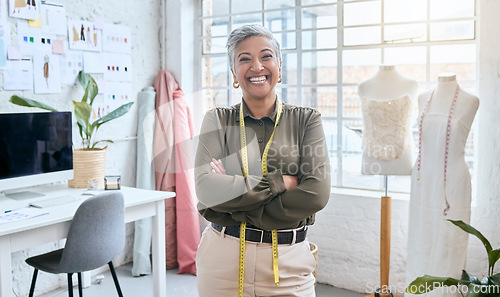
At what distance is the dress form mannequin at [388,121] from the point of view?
2.97m

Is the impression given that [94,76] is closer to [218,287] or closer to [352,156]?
[352,156]

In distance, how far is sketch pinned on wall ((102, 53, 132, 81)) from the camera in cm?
395

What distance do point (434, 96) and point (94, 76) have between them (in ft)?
8.14

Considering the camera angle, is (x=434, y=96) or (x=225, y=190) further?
(x=434, y=96)

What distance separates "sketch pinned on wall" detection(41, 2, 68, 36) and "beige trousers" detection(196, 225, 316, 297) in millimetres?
2473

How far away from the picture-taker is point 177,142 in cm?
414

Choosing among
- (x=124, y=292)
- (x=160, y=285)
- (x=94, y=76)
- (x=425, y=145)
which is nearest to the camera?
(x=425, y=145)

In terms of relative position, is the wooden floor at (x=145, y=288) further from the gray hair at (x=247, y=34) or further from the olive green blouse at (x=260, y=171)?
the gray hair at (x=247, y=34)

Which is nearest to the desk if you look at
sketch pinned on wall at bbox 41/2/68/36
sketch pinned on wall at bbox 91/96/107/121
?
sketch pinned on wall at bbox 91/96/107/121

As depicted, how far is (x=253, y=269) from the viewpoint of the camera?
1.62 metres

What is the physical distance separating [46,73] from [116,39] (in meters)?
0.73

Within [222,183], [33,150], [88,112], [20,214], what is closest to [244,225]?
[222,183]

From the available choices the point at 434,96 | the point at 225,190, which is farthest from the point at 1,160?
the point at 434,96

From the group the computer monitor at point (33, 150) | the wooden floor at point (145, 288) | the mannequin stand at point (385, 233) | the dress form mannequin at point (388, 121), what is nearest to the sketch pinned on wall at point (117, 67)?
the computer monitor at point (33, 150)
